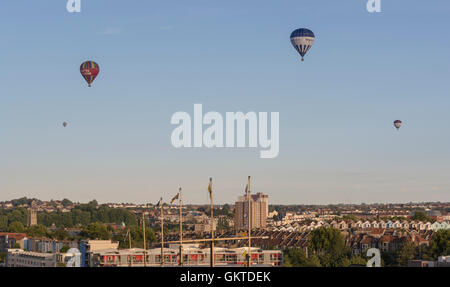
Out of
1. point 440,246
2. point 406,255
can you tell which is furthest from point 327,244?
point 406,255

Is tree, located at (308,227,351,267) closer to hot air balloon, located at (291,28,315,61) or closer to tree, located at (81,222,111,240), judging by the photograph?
tree, located at (81,222,111,240)

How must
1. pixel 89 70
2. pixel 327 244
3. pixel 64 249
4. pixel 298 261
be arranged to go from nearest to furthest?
1. pixel 89 70
2. pixel 298 261
3. pixel 64 249
4. pixel 327 244

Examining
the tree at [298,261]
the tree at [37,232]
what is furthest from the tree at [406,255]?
the tree at [37,232]

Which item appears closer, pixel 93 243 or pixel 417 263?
pixel 417 263

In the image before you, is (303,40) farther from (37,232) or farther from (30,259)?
(37,232)
